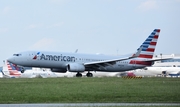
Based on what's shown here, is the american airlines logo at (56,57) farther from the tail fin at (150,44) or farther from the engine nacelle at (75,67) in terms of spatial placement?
the tail fin at (150,44)

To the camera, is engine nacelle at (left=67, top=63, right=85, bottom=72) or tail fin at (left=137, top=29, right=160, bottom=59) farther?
tail fin at (left=137, top=29, right=160, bottom=59)

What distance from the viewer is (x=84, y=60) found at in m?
66.3

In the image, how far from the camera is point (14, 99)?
1069 inches

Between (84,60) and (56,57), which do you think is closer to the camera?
(56,57)

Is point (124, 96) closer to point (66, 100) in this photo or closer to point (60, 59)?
point (66, 100)

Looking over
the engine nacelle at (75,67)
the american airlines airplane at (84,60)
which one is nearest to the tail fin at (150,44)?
the american airlines airplane at (84,60)

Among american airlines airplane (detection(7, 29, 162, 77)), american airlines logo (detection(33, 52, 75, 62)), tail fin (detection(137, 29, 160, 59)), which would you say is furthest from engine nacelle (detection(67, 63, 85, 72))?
tail fin (detection(137, 29, 160, 59))

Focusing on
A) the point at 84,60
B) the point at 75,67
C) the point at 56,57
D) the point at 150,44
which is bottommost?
the point at 75,67

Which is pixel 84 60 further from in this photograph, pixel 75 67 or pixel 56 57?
pixel 56 57

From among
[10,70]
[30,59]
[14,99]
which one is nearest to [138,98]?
[14,99]

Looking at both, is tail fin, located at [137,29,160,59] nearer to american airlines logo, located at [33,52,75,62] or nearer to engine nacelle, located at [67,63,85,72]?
engine nacelle, located at [67,63,85,72]

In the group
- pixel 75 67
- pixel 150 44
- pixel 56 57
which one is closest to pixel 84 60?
pixel 75 67

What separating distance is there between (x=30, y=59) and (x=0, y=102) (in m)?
37.5

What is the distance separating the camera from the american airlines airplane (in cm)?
6309
